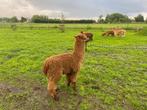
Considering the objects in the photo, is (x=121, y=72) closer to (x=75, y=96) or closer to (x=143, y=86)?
(x=143, y=86)

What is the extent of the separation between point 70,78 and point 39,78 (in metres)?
1.46

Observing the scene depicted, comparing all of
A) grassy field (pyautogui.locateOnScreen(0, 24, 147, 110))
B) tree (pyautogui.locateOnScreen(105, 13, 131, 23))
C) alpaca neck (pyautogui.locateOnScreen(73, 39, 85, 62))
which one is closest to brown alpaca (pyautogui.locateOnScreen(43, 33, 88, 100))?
alpaca neck (pyautogui.locateOnScreen(73, 39, 85, 62))

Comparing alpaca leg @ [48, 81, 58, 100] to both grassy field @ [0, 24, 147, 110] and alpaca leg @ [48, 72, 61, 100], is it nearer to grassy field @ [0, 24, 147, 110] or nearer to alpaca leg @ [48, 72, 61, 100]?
alpaca leg @ [48, 72, 61, 100]

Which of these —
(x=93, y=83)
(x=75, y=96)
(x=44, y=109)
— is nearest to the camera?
(x=44, y=109)

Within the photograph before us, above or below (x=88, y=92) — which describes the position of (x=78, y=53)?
above

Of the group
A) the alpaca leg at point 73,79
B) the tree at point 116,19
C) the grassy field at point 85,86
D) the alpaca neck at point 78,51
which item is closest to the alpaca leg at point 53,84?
the grassy field at point 85,86

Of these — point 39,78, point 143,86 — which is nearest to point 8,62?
point 39,78

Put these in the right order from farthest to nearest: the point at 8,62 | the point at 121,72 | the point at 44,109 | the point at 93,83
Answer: the point at 8,62 < the point at 121,72 < the point at 93,83 < the point at 44,109

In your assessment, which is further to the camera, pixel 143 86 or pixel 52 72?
pixel 143 86

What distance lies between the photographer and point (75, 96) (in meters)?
8.13

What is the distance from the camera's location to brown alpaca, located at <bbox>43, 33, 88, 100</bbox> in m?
7.59

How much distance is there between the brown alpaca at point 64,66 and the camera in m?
7.59

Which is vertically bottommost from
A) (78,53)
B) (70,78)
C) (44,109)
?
(44,109)

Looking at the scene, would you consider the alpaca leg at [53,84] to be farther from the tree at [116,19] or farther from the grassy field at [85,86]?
the tree at [116,19]
